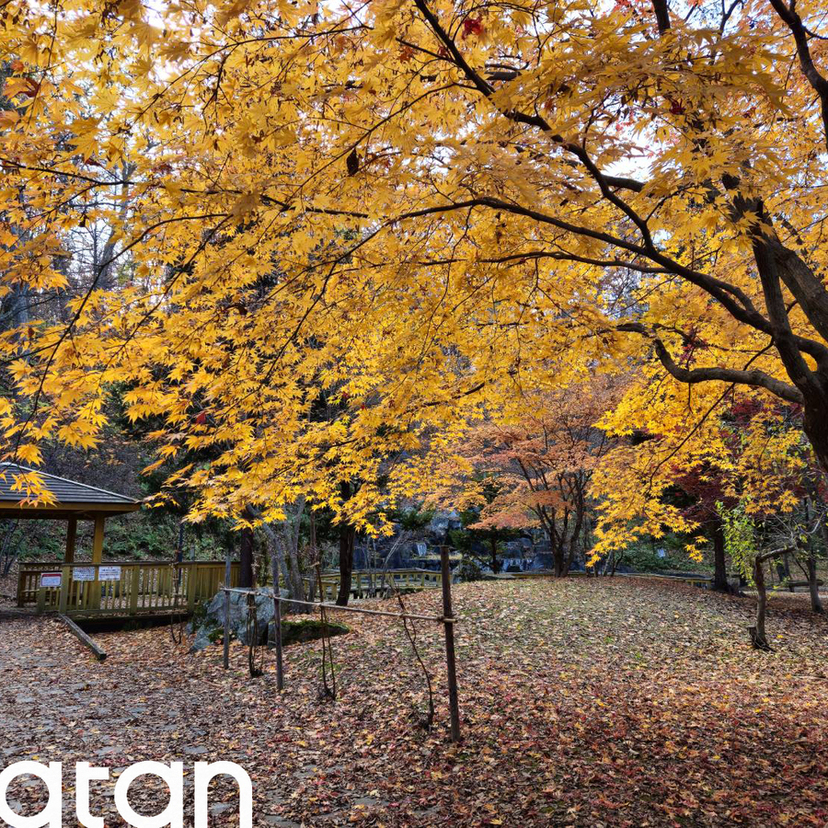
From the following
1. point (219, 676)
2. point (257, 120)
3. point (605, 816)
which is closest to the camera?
point (257, 120)

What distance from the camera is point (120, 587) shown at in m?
13.9

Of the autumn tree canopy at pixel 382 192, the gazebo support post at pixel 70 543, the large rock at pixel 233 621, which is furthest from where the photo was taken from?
the gazebo support post at pixel 70 543

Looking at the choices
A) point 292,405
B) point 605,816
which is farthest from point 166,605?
point 605,816

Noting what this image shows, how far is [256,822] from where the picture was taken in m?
4.02

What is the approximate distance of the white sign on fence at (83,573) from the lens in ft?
43.8

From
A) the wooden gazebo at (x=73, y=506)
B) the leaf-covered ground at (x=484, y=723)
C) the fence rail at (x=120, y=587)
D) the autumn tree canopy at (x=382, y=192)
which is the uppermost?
the autumn tree canopy at (x=382, y=192)

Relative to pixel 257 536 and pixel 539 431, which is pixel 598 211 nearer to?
pixel 539 431

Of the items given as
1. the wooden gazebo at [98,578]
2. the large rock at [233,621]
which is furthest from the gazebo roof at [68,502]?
the large rock at [233,621]

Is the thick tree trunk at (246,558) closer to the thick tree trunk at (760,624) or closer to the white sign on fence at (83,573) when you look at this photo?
the white sign on fence at (83,573)

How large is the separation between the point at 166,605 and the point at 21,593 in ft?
11.2

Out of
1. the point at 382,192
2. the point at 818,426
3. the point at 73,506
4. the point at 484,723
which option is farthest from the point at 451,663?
the point at 73,506

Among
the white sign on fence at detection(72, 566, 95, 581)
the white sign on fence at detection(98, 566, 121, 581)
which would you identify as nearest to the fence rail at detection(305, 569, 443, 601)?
the white sign on fence at detection(98, 566, 121, 581)

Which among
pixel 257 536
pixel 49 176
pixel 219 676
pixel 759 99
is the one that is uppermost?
pixel 759 99

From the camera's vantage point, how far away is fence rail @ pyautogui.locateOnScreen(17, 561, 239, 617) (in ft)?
43.8
